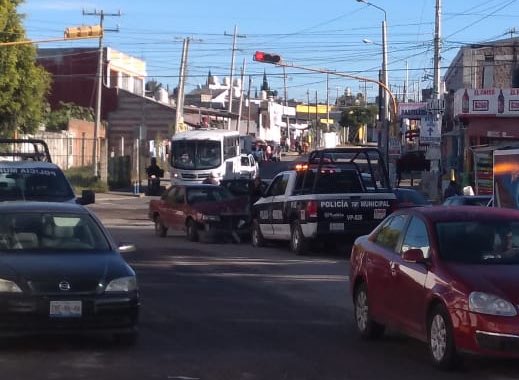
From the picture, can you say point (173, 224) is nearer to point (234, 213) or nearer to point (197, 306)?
point (234, 213)

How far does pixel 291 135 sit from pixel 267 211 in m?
126

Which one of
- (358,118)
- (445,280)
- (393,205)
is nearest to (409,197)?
(393,205)

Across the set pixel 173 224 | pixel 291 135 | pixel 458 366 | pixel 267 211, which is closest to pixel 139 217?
pixel 173 224

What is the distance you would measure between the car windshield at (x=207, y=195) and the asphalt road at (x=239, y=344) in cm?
885

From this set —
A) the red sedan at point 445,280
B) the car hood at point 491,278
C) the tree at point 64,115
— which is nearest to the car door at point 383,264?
the red sedan at point 445,280

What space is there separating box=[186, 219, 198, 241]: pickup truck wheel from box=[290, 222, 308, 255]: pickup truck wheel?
13.8 feet

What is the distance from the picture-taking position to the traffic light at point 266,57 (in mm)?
40969

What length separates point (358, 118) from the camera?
420ft

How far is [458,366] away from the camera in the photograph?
32.2 feet

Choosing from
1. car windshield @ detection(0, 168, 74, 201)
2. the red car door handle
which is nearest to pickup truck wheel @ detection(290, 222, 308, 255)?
car windshield @ detection(0, 168, 74, 201)

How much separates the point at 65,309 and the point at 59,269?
0.43 metres

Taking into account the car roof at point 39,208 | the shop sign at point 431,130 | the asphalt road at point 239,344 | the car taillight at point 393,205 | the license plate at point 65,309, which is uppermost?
the shop sign at point 431,130

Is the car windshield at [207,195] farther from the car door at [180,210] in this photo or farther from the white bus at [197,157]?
the white bus at [197,157]

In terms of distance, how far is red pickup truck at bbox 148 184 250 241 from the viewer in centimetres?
2728
